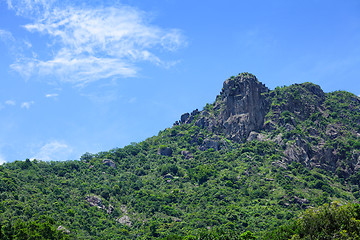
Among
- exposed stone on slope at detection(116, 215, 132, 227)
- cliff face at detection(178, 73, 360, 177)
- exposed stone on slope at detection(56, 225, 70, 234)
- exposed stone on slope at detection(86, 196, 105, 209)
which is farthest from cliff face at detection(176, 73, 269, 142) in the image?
exposed stone on slope at detection(56, 225, 70, 234)

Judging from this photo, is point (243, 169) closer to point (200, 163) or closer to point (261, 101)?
point (200, 163)

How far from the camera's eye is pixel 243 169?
15238 centimetres

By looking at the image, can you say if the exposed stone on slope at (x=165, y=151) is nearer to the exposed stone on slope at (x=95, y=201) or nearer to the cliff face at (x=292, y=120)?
the cliff face at (x=292, y=120)

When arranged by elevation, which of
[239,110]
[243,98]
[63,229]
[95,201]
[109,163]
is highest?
[243,98]

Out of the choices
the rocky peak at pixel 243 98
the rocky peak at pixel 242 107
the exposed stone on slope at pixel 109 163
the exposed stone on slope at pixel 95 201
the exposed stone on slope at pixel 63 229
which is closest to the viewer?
the exposed stone on slope at pixel 63 229

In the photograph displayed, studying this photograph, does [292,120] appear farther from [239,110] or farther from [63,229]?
[63,229]

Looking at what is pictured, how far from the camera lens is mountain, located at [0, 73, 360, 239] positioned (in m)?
116

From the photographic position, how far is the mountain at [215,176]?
116500 millimetres

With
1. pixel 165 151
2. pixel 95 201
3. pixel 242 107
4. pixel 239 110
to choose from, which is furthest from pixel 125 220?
pixel 242 107

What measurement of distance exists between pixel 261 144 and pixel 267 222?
162 feet

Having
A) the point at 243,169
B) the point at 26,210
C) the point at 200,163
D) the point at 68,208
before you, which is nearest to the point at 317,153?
the point at 243,169

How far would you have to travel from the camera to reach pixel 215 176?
153 meters

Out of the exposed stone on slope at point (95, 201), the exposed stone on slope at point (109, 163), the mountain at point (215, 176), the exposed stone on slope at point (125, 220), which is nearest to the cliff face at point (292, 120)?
the mountain at point (215, 176)

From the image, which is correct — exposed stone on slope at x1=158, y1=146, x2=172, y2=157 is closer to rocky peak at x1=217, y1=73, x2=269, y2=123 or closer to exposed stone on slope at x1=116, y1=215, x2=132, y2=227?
rocky peak at x1=217, y1=73, x2=269, y2=123
